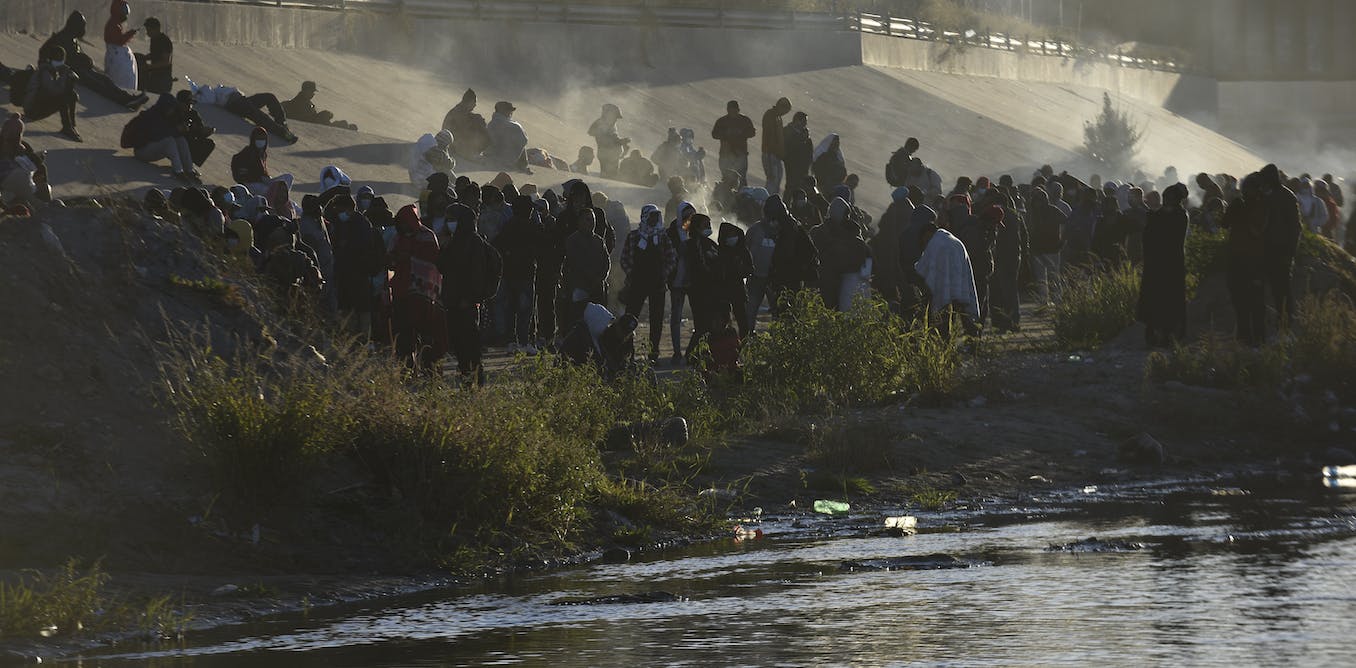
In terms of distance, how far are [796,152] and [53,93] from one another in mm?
9635

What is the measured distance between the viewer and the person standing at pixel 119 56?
90.4 feet

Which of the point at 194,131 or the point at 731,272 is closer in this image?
the point at 731,272

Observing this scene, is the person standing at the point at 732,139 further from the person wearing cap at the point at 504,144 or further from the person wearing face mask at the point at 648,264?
the person wearing face mask at the point at 648,264

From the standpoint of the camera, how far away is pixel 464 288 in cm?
1527

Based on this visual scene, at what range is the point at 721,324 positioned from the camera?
1733 cm

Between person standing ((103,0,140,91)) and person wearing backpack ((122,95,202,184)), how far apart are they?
3.21 m

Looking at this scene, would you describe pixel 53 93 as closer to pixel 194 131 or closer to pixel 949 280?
pixel 194 131

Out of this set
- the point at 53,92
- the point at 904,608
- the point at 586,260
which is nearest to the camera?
the point at 904,608

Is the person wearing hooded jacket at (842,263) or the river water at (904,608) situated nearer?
the river water at (904,608)

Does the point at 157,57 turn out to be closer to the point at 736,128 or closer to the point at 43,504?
the point at 736,128

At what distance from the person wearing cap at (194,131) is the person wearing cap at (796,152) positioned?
7.67m

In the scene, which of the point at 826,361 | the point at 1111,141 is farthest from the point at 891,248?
the point at 1111,141

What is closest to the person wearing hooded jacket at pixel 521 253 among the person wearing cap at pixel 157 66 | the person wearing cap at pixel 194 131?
the person wearing cap at pixel 194 131

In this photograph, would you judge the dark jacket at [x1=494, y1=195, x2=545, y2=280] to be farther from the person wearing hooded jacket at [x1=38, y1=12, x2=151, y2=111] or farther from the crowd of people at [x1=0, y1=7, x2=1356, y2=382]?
the person wearing hooded jacket at [x1=38, y1=12, x2=151, y2=111]
